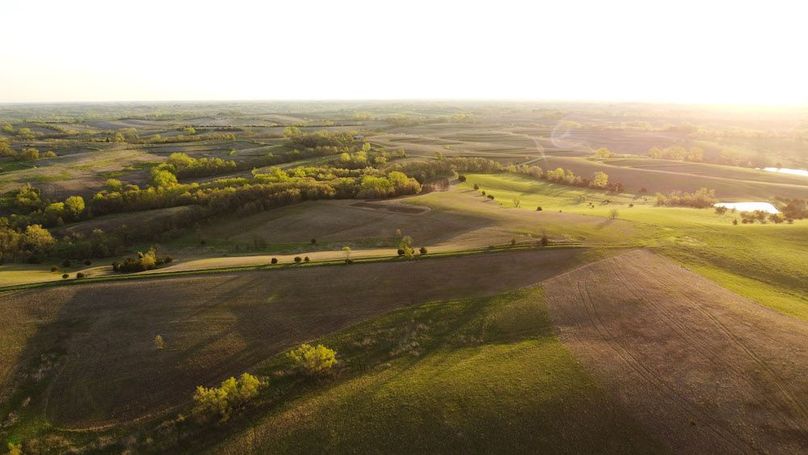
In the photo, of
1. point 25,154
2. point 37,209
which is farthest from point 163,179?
point 25,154

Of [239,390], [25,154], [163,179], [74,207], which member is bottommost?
[239,390]

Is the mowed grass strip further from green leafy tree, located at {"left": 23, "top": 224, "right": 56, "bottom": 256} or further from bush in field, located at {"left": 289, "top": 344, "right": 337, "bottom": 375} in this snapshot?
green leafy tree, located at {"left": 23, "top": 224, "right": 56, "bottom": 256}

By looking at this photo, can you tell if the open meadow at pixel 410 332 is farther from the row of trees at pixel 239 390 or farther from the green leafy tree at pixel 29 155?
the green leafy tree at pixel 29 155

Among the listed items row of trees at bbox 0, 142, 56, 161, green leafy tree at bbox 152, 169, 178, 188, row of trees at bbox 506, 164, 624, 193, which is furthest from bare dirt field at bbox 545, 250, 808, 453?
row of trees at bbox 0, 142, 56, 161

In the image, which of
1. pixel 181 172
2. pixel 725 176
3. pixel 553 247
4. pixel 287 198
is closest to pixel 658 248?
pixel 553 247

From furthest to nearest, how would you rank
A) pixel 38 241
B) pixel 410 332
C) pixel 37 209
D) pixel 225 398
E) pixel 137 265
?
pixel 37 209
pixel 38 241
pixel 137 265
pixel 410 332
pixel 225 398

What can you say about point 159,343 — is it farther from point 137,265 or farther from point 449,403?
point 449,403

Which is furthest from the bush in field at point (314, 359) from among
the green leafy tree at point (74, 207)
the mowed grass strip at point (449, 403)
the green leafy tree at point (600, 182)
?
the green leafy tree at point (600, 182)

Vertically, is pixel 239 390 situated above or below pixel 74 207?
below
